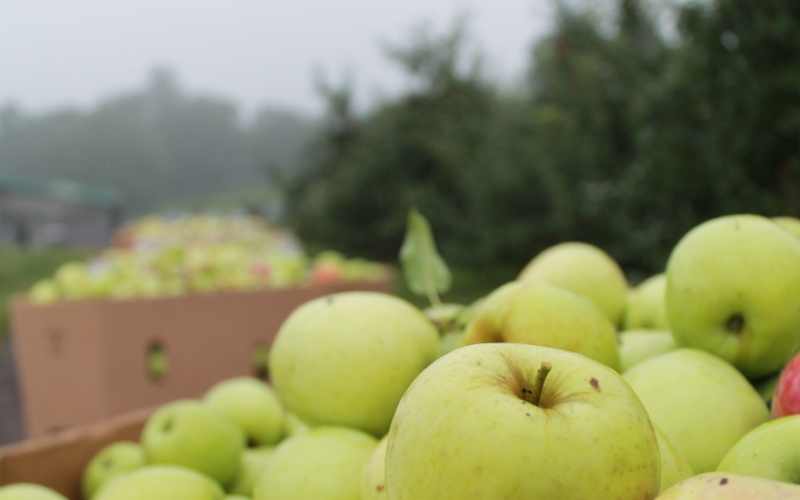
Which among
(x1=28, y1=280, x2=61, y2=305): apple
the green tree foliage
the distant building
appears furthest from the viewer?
the distant building

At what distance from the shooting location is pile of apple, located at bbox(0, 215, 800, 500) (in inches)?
20.4

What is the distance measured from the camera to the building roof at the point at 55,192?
14938 millimetres

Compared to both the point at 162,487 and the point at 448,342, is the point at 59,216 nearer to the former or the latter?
the point at 162,487

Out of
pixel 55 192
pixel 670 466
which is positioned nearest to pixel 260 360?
pixel 670 466

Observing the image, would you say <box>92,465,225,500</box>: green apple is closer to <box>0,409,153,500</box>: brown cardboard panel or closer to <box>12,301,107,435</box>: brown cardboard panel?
<box>0,409,153,500</box>: brown cardboard panel

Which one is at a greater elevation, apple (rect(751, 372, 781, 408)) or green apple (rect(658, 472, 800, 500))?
green apple (rect(658, 472, 800, 500))

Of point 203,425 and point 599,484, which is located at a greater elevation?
point 599,484

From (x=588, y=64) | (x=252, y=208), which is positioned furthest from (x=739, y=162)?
(x=252, y=208)

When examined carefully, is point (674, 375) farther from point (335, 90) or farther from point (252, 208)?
point (252, 208)

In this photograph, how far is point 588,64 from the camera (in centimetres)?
489

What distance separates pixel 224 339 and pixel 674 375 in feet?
7.62

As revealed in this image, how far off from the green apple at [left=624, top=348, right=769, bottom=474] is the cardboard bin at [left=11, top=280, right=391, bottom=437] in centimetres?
225

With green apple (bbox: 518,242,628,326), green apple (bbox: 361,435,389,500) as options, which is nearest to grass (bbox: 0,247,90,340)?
green apple (bbox: 518,242,628,326)

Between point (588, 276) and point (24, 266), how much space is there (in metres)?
11.1
